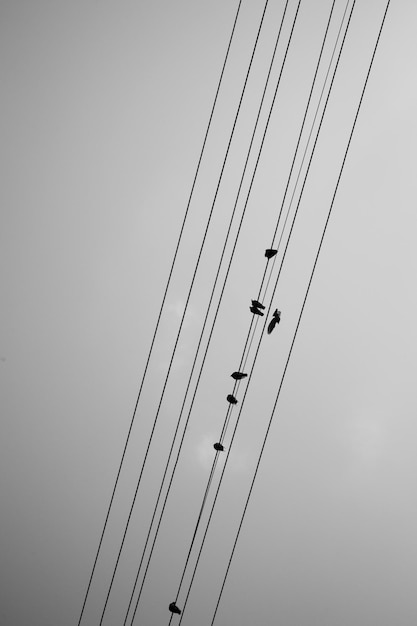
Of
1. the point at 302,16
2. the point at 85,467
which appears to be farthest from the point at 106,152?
the point at 85,467

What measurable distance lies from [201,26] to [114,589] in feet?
19.9

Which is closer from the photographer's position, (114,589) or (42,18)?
(42,18)

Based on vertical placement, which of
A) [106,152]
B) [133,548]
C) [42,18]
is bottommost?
[133,548]

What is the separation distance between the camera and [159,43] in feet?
20.5

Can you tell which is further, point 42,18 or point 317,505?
point 317,505

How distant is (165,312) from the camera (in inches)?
257

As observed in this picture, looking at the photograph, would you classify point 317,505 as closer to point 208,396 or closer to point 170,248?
point 208,396

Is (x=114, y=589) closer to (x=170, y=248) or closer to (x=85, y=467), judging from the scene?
(x=85, y=467)

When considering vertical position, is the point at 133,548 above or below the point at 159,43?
below

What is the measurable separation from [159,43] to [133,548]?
5363 millimetres

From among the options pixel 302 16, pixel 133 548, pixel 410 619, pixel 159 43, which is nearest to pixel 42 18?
pixel 159 43

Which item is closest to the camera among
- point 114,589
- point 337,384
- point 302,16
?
point 302,16

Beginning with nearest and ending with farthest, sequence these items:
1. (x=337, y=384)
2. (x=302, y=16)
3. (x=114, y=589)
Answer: (x=302, y=16), (x=337, y=384), (x=114, y=589)

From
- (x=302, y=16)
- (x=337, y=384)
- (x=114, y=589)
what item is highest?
(x=302, y=16)
